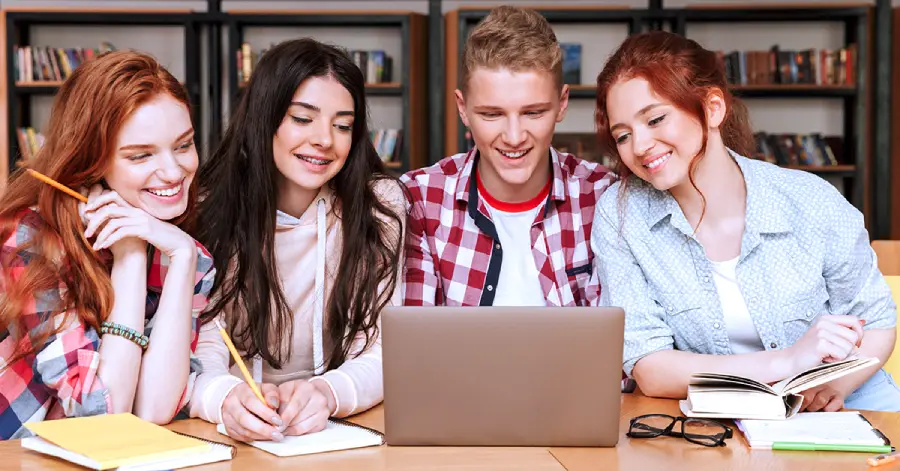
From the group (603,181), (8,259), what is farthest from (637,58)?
(8,259)

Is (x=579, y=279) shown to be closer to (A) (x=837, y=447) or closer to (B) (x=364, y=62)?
(A) (x=837, y=447)

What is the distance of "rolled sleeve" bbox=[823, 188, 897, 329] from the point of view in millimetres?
1842

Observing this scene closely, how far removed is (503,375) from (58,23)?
5315 mm

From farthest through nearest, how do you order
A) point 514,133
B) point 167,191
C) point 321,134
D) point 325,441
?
point 514,133 < point 321,134 < point 167,191 < point 325,441

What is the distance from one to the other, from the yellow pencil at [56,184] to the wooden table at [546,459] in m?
0.46

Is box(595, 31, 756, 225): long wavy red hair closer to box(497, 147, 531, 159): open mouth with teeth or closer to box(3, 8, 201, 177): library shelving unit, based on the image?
box(497, 147, 531, 159): open mouth with teeth

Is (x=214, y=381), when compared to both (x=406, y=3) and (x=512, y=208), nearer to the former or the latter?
(x=512, y=208)

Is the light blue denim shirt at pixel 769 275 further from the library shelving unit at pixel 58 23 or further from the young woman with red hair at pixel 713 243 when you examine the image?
the library shelving unit at pixel 58 23

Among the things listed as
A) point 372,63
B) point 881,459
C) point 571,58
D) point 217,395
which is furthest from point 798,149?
point 217,395

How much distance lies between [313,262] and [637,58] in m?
0.86

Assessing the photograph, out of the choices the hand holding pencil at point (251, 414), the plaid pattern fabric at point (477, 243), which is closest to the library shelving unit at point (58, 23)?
the plaid pattern fabric at point (477, 243)

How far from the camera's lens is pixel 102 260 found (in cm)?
166

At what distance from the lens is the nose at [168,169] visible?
5.49 feet

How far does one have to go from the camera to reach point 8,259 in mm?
1577
